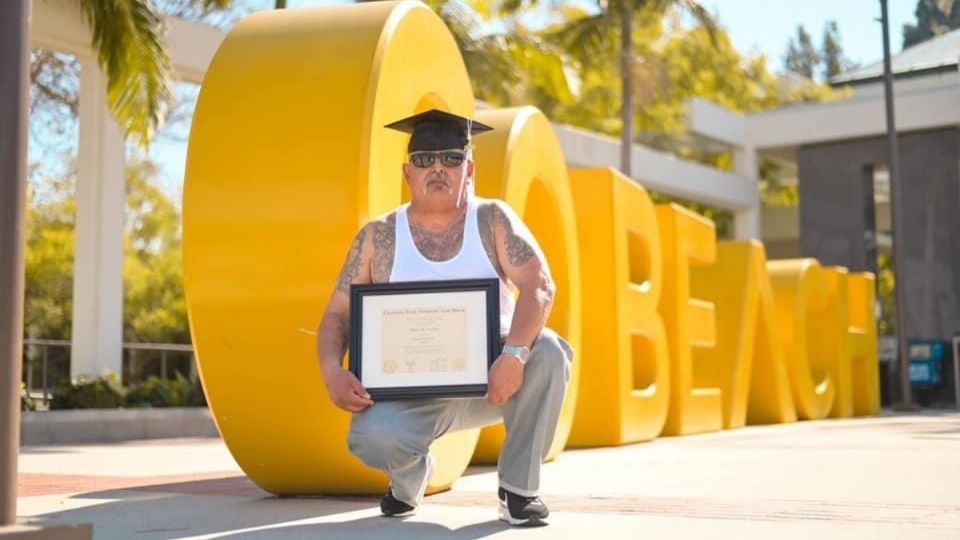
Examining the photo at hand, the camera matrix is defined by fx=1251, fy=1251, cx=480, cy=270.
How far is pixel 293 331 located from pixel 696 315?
8.57 m

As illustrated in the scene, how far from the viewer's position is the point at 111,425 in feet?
48.5

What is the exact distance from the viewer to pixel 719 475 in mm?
7430

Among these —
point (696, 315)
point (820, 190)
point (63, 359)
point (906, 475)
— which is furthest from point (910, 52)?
point (906, 475)

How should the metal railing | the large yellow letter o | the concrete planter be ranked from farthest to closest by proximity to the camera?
the metal railing → the concrete planter → the large yellow letter o

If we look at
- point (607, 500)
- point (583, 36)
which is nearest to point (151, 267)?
point (583, 36)

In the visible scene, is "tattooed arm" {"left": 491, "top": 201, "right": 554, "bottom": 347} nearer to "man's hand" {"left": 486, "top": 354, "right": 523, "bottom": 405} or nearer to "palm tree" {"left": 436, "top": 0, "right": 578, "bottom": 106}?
"man's hand" {"left": 486, "top": 354, "right": 523, "bottom": 405}

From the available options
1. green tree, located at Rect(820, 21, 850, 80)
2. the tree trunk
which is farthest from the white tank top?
green tree, located at Rect(820, 21, 850, 80)

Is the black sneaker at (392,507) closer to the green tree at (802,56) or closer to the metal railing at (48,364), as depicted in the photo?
the metal railing at (48,364)

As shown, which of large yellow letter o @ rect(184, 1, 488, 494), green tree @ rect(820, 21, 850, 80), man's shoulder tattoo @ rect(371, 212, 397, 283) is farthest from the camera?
green tree @ rect(820, 21, 850, 80)

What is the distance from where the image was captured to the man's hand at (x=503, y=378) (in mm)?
4699

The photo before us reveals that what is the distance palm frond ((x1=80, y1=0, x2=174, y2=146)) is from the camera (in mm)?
14336

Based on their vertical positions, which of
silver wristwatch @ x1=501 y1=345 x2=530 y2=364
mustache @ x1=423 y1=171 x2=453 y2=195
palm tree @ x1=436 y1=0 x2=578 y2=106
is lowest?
silver wristwatch @ x1=501 y1=345 x2=530 y2=364

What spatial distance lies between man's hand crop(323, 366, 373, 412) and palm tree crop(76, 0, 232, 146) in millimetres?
10524

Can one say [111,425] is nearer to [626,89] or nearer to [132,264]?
[626,89]
